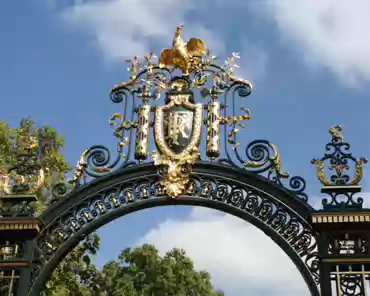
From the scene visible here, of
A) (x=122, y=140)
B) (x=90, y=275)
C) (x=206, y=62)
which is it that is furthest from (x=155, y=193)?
(x=90, y=275)

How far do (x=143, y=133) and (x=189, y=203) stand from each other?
3.65ft

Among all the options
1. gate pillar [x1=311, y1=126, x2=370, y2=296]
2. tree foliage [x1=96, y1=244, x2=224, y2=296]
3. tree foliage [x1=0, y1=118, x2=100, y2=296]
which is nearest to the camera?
gate pillar [x1=311, y1=126, x2=370, y2=296]

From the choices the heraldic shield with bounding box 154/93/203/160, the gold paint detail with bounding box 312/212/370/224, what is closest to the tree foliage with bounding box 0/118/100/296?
the heraldic shield with bounding box 154/93/203/160

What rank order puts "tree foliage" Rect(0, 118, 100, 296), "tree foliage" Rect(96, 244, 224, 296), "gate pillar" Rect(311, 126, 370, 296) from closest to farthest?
1. "gate pillar" Rect(311, 126, 370, 296)
2. "tree foliage" Rect(0, 118, 100, 296)
3. "tree foliage" Rect(96, 244, 224, 296)

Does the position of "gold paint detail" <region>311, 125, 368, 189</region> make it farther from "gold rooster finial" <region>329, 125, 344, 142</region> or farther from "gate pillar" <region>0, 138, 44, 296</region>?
"gate pillar" <region>0, 138, 44, 296</region>

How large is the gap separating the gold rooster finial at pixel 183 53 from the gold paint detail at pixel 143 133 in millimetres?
706

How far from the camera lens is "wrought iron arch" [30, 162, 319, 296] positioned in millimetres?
7137

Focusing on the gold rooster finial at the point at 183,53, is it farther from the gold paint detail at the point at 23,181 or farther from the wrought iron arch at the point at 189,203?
the gold paint detail at the point at 23,181

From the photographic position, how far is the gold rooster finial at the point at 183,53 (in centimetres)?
810

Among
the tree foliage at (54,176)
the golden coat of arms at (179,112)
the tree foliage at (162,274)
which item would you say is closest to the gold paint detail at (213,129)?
the golden coat of arms at (179,112)

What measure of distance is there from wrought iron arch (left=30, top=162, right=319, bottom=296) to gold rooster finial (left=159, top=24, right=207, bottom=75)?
4.88ft

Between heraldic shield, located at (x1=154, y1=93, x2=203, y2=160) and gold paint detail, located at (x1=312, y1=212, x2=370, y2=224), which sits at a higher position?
heraldic shield, located at (x1=154, y1=93, x2=203, y2=160)

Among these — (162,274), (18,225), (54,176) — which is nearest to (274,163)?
(18,225)

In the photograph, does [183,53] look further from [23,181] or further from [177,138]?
[23,181]
